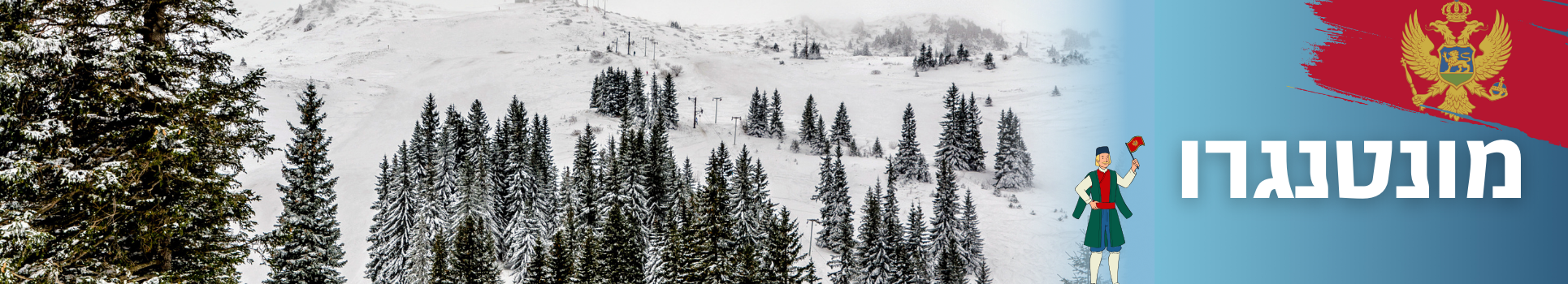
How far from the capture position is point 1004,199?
76375 mm

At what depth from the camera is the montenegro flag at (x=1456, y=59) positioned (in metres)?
8.99

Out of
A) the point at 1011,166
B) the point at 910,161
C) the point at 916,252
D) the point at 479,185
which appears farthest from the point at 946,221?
the point at 910,161

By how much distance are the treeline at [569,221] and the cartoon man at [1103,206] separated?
20934mm

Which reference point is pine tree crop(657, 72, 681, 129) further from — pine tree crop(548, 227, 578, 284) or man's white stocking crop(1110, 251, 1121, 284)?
man's white stocking crop(1110, 251, 1121, 284)

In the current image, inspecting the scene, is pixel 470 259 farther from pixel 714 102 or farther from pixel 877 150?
pixel 714 102

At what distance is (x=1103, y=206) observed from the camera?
8.70m

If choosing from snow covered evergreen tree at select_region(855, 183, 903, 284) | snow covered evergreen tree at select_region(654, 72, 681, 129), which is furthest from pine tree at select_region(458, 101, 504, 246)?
snow covered evergreen tree at select_region(654, 72, 681, 129)

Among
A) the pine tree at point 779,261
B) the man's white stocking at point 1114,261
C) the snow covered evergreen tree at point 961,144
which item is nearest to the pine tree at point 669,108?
the snow covered evergreen tree at point 961,144

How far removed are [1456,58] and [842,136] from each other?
96.1 metres

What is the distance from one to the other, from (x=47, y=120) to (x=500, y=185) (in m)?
45.6

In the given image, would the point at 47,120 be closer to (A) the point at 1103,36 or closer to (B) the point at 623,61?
(A) the point at 1103,36

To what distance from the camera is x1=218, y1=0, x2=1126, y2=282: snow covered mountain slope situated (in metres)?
58.8

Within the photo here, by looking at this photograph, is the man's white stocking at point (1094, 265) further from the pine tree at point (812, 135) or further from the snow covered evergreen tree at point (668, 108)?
the snow covered evergreen tree at point (668, 108)

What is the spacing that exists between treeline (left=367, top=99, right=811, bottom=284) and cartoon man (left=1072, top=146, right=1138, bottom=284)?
20.9 metres
